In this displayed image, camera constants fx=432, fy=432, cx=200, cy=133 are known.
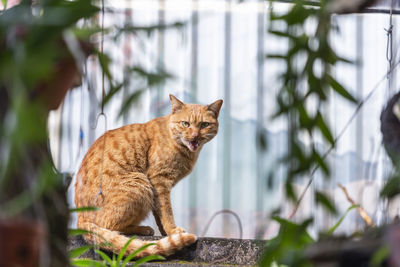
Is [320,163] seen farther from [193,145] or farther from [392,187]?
[193,145]

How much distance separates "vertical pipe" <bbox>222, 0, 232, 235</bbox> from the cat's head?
514 mm

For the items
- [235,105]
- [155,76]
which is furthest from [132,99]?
[235,105]

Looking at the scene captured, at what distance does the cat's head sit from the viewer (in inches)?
92.0

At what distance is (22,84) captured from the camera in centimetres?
44

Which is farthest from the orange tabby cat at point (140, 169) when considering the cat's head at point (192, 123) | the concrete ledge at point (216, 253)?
the concrete ledge at point (216, 253)

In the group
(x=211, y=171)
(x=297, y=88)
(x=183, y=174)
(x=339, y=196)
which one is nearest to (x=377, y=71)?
(x=339, y=196)

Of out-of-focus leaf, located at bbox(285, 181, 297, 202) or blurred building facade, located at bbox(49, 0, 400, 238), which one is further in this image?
blurred building facade, located at bbox(49, 0, 400, 238)

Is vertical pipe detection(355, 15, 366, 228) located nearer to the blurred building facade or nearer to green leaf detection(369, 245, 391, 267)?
the blurred building facade

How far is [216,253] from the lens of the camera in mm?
1592

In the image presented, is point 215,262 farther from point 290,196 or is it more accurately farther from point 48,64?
point 48,64

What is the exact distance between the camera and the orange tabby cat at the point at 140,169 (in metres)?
1.97

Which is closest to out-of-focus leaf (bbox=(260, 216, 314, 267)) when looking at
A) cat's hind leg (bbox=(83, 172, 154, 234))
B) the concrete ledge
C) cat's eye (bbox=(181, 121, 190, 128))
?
the concrete ledge

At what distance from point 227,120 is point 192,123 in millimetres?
655

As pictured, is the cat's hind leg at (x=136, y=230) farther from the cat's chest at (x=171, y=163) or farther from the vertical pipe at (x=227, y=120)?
the vertical pipe at (x=227, y=120)
